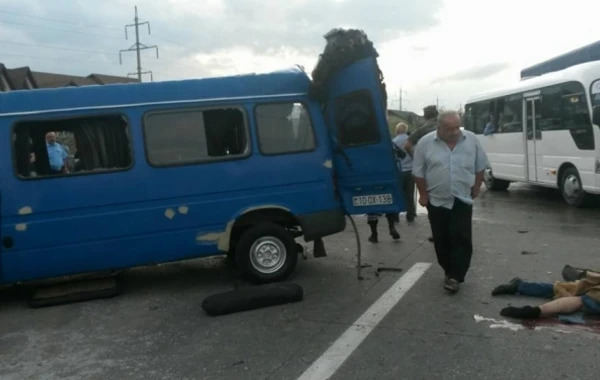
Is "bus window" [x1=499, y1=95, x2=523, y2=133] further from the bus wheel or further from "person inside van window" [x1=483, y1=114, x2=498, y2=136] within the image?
the bus wheel

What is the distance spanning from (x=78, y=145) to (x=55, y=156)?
32cm

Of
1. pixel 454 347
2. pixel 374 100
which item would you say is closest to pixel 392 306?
pixel 454 347

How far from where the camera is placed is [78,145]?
6395 millimetres

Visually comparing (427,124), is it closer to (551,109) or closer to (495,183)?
(551,109)

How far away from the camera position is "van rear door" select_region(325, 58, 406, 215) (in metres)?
6.64

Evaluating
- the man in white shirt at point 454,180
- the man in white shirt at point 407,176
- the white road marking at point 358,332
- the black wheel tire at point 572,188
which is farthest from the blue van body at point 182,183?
the black wheel tire at point 572,188

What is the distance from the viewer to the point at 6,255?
6129 mm

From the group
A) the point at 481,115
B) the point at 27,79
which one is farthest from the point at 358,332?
the point at 27,79

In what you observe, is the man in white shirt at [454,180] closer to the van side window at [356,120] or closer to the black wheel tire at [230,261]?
the van side window at [356,120]

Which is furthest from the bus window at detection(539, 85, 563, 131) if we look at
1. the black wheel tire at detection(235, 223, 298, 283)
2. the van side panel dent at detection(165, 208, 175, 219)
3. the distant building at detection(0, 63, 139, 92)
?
the distant building at detection(0, 63, 139, 92)

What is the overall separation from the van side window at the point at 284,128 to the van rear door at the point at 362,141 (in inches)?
11.8

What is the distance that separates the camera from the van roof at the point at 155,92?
20.3 ft

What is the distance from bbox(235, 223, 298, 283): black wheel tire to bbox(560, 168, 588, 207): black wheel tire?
744 centimetres

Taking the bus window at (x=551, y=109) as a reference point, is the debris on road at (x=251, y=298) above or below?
below
